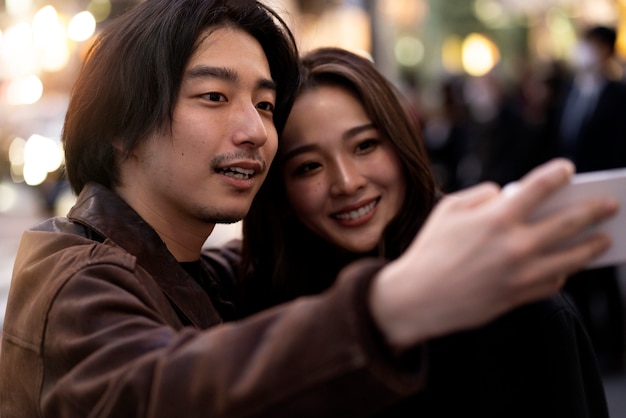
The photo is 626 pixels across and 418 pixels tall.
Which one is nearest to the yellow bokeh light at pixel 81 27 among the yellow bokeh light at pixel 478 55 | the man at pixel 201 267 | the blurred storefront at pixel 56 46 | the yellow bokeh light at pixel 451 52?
the blurred storefront at pixel 56 46

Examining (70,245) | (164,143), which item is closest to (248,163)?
(164,143)

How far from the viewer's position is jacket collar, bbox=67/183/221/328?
6.40ft

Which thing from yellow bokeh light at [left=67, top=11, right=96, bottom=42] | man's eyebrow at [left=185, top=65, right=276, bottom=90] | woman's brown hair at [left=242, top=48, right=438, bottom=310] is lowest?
woman's brown hair at [left=242, top=48, right=438, bottom=310]

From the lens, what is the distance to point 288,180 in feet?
9.32

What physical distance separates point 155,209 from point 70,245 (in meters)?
0.42

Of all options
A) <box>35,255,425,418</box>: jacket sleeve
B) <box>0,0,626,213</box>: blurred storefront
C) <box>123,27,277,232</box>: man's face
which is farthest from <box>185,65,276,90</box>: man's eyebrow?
<box>0,0,626,213</box>: blurred storefront

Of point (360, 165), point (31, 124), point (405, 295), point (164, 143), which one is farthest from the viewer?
point (31, 124)

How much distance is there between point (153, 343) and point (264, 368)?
0.29 meters

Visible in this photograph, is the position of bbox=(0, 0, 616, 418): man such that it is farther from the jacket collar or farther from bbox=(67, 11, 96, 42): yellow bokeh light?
bbox=(67, 11, 96, 42): yellow bokeh light

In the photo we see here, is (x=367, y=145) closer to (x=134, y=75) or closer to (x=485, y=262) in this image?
(x=134, y=75)

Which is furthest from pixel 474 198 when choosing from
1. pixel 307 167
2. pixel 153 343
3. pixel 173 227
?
pixel 307 167

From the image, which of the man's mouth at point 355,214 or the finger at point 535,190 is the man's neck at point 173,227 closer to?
the man's mouth at point 355,214

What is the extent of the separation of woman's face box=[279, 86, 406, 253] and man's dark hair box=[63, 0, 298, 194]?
0.37 m

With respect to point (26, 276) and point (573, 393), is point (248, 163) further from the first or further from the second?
point (573, 393)
